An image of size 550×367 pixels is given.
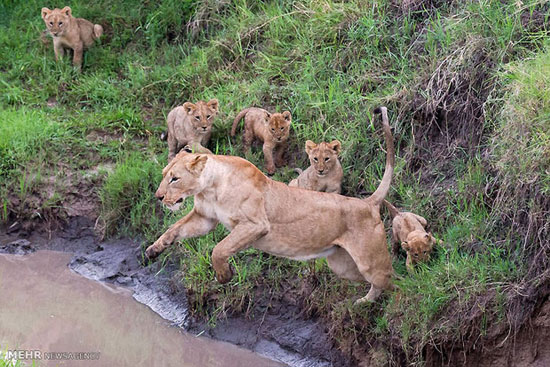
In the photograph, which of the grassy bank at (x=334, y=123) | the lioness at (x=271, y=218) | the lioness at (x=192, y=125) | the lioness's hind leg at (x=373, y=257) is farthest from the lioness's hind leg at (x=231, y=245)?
the lioness at (x=192, y=125)

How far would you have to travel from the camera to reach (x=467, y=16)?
9320 mm

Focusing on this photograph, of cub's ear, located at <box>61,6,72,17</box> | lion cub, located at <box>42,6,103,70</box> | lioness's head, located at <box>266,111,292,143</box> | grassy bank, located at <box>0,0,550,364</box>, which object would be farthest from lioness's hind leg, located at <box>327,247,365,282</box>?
cub's ear, located at <box>61,6,72,17</box>

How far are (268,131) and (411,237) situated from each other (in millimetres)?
2338

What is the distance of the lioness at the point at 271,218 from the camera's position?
732 centimetres

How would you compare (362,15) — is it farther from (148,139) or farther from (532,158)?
(532,158)

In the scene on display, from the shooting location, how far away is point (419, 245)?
25.6ft

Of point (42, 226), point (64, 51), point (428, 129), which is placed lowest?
point (42, 226)

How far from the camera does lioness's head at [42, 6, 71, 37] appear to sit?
38.7 ft

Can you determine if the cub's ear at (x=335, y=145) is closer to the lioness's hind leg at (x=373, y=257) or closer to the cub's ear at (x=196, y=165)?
the lioness's hind leg at (x=373, y=257)

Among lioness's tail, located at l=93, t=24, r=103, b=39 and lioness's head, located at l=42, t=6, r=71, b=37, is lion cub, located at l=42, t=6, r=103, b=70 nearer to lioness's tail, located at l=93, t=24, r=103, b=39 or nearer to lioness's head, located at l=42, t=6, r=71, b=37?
lioness's head, located at l=42, t=6, r=71, b=37

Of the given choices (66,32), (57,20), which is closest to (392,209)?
(66,32)

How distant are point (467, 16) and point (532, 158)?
2.34 meters

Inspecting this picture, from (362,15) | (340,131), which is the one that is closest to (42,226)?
(340,131)

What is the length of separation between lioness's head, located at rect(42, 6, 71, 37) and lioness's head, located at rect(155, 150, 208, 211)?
16.6 feet
